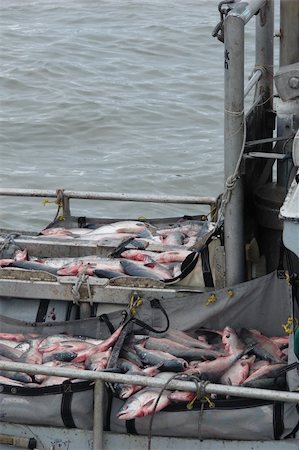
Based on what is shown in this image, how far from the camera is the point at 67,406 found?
7004 mm

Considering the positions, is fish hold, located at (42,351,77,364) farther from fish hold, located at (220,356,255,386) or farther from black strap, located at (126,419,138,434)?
fish hold, located at (220,356,255,386)

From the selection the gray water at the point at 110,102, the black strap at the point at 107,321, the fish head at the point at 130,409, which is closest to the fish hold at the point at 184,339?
the black strap at the point at 107,321

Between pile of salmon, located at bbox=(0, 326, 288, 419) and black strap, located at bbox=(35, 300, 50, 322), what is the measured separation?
281 millimetres

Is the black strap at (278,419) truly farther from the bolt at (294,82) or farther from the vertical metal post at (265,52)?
the vertical metal post at (265,52)

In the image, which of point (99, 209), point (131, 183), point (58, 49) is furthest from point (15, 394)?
point (58, 49)

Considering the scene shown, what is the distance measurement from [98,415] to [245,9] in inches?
114

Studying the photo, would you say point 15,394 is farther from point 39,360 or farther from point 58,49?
point 58,49

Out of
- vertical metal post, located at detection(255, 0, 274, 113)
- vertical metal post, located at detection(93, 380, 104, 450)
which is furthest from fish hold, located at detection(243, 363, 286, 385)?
vertical metal post, located at detection(255, 0, 274, 113)

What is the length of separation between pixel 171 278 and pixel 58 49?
17218mm

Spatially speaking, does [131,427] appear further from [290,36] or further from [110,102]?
[110,102]

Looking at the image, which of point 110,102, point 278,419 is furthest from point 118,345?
point 110,102

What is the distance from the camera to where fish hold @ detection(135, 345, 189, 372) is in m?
7.28

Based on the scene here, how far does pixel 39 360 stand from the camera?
759 cm

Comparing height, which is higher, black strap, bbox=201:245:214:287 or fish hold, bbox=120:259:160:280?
black strap, bbox=201:245:214:287
